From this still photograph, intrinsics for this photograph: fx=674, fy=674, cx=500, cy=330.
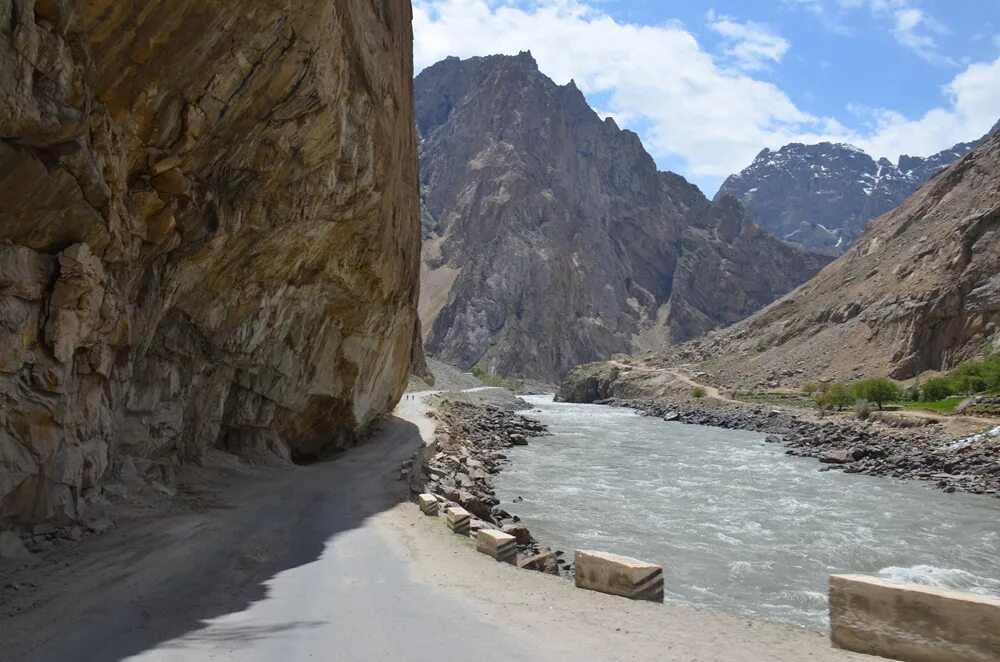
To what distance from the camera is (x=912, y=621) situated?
6.47m

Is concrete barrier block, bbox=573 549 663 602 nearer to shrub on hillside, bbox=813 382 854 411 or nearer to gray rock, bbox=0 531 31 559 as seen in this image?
gray rock, bbox=0 531 31 559

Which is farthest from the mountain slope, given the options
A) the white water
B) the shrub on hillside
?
the white water

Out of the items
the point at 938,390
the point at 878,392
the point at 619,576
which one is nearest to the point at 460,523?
the point at 619,576

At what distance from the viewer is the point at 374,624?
27.2ft

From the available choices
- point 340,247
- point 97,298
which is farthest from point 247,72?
point 340,247

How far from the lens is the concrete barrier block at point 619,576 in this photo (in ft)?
30.5

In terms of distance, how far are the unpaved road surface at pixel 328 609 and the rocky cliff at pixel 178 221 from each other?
258 centimetres

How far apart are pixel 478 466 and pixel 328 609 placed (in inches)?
887

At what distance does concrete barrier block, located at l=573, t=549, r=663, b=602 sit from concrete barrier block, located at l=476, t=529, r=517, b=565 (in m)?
2.43

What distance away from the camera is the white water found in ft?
50.0

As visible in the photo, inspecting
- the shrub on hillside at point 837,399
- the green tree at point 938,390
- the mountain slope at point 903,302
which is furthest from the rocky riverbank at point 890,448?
the mountain slope at point 903,302

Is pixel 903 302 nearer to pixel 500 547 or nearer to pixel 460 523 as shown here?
pixel 460 523

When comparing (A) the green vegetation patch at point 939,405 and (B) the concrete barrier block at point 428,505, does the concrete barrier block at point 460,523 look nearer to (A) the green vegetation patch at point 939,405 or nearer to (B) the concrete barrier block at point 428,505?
(B) the concrete barrier block at point 428,505

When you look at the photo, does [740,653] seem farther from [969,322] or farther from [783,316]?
[783,316]
